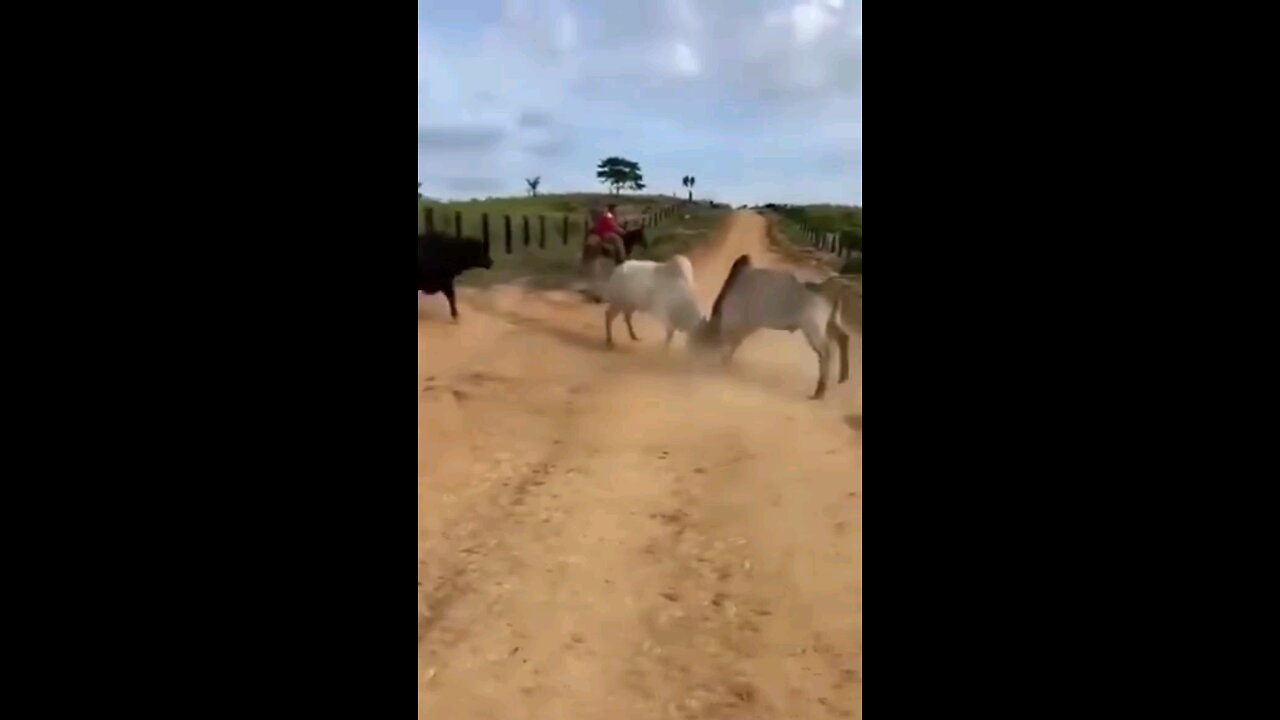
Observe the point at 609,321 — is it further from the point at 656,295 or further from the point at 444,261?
the point at 444,261

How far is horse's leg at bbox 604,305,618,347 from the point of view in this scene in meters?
1.41

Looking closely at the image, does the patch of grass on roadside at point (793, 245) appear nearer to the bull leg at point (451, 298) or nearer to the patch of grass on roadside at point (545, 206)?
the patch of grass on roadside at point (545, 206)

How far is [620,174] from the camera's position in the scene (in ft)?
4.58

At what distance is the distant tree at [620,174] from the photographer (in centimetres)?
139

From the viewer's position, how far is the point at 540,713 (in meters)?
1.24

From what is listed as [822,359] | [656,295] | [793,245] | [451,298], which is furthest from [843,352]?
[451,298]

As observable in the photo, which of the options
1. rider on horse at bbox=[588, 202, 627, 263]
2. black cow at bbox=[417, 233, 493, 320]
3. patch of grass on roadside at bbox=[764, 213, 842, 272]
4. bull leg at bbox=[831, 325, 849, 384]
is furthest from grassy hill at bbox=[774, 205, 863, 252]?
black cow at bbox=[417, 233, 493, 320]

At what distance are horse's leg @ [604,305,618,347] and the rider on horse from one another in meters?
0.07

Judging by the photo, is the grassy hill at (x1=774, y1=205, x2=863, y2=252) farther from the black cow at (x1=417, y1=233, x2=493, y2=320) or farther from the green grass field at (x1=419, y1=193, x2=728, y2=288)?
the black cow at (x1=417, y1=233, x2=493, y2=320)

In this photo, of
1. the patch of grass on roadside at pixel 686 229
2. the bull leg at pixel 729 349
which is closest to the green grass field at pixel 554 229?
the patch of grass on roadside at pixel 686 229

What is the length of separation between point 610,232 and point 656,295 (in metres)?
0.11
